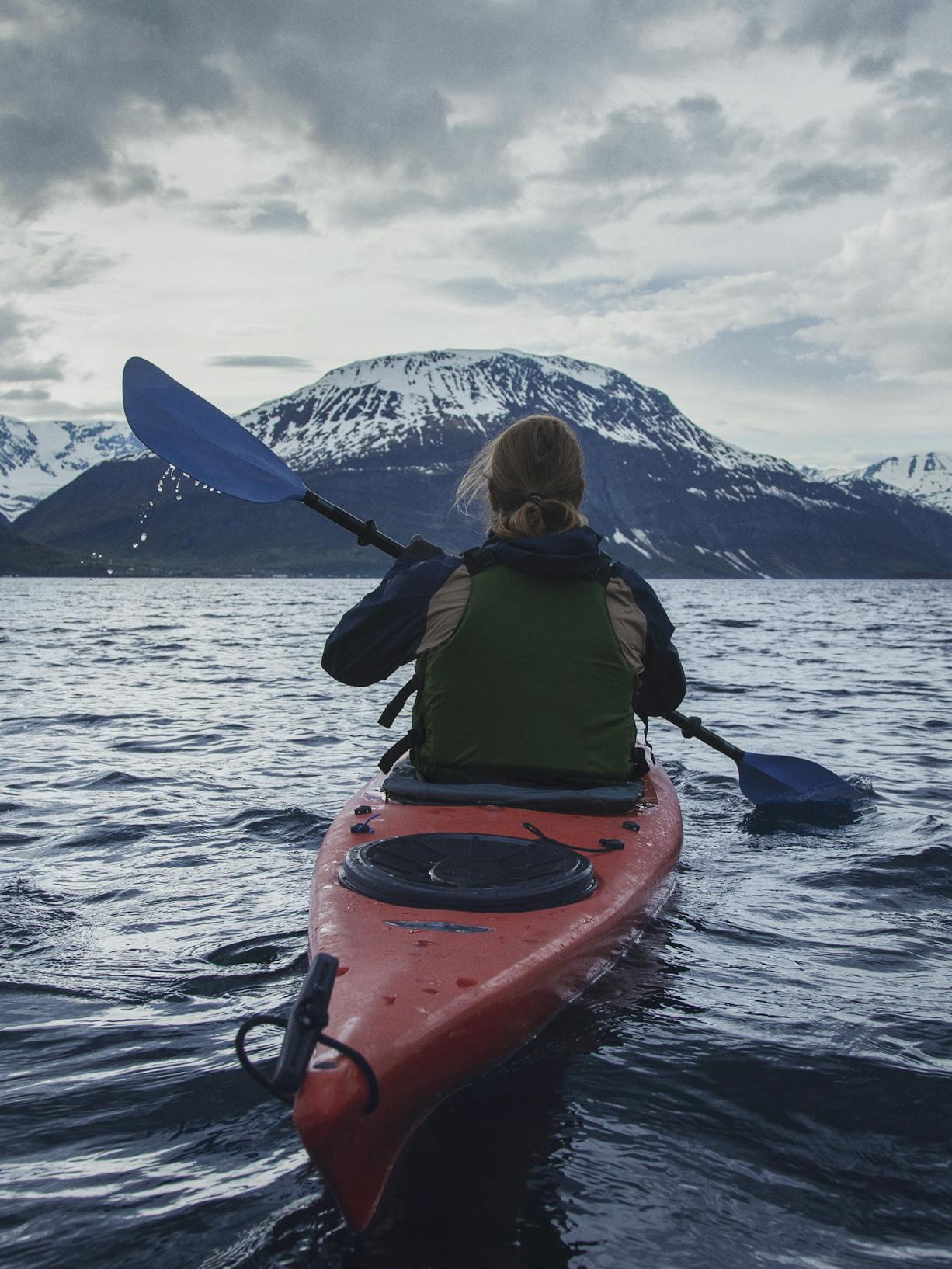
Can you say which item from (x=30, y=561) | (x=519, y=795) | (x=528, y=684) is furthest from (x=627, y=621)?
(x=30, y=561)

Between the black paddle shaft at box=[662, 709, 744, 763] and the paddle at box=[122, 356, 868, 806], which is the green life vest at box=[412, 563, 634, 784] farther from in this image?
the black paddle shaft at box=[662, 709, 744, 763]

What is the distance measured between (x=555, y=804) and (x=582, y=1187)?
1919mm

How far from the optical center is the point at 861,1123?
321 cm

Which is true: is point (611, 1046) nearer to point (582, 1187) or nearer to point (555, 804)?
point (582, 1187)

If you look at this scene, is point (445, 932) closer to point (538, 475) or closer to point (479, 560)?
point (479, 560)

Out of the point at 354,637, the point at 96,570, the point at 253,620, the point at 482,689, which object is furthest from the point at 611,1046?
the point at 96,570

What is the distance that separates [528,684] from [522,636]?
8.0 inches

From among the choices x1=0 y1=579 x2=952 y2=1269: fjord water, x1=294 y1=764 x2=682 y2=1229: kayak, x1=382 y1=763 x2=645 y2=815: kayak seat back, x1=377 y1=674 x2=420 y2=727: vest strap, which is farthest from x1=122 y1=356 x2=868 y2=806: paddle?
x1=294 y1=764 x2=682 y2=1229: kayak

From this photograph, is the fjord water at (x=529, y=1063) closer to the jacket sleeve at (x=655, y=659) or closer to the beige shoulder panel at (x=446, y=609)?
the jacket sleeve at (x=655, y=659)

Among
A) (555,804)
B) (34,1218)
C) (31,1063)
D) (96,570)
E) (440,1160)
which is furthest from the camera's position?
(96,570)

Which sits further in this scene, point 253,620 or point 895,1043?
point 253,620

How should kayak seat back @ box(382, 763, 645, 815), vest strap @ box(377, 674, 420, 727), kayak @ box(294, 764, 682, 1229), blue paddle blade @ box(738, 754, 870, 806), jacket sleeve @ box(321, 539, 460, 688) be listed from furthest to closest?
1. blue paddle blade @ box(738, 754, 870, 806)
2. vest strap @ box(377, 674, 420, 727)
3. kayak seat back @ box(382, 763, 645, 815)
4. jacket sleeve @ box(321, 539, 460, 688)
5. kayak @ box(294, 764, 682, 1229)

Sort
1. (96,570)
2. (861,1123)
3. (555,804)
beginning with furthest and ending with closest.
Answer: (96,570) < (555,804) < (861,1123)

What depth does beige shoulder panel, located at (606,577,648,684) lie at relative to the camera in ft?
14.4
